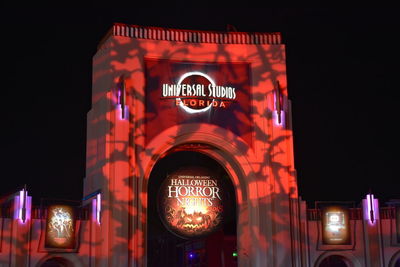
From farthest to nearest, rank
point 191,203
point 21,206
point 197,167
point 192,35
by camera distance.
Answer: point 197,167 < point 191,203 < point 192,35 < point 21,206

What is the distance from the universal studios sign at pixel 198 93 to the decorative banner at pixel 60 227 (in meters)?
6.02

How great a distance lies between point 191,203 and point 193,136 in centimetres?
314

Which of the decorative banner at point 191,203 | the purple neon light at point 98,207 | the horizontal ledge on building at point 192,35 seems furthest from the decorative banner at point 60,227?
the horizontal ledge on building at point 192,35

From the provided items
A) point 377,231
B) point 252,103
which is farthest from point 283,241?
point 252,103

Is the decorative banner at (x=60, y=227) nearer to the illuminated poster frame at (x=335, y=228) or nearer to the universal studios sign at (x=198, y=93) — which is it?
the universal studios sign at (x=198, y=93)

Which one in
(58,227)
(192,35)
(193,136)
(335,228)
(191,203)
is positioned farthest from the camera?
(191,203)

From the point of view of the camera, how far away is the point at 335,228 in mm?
26172

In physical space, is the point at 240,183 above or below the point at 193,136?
below

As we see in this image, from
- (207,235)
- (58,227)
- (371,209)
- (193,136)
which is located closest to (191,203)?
(207,235)

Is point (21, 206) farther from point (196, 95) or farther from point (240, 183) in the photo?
point (240, 183)

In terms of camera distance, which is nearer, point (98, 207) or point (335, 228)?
point (98, 207)

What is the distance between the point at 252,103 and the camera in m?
26.7

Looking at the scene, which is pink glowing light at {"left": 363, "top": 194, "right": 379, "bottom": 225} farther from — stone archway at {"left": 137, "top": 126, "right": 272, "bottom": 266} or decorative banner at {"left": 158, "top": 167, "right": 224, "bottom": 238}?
decorative banner at {"left": 158, "top": 167, "right": 224, "bottom": 238}

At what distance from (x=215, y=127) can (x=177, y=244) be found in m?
17.1
